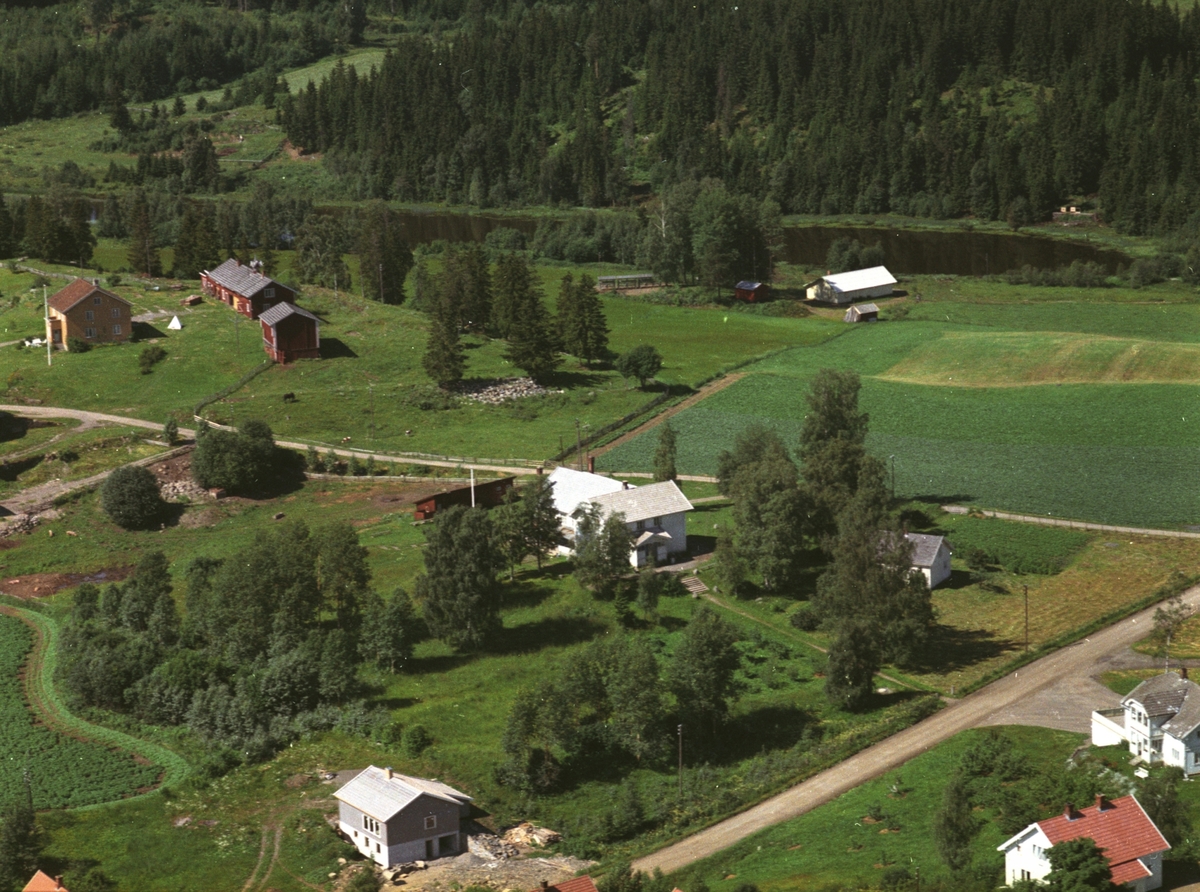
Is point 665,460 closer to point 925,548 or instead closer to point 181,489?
point 925,548

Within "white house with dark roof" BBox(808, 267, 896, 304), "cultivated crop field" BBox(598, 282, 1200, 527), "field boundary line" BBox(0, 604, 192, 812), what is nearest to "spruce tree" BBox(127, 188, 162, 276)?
"cultivated crop field" BBox(598, 282, 1200, 527)

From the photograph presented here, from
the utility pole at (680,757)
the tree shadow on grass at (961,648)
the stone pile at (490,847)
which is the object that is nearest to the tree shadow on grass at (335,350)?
the tree shadow on grass at (961,648)

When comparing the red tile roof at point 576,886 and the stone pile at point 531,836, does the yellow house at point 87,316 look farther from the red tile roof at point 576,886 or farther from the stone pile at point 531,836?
the red tile roof at point 576,886

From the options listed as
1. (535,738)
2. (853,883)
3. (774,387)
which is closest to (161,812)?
(535,738)

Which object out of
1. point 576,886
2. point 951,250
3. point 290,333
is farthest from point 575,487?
point 951,250

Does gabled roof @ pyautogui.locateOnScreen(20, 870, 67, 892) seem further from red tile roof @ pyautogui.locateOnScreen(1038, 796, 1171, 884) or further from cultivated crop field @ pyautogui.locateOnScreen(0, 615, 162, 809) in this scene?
red tile roof @ pyautogui.locateOnScreen(1038, 796, 1171, 884)

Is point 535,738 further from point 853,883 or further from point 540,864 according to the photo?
point 853,883
